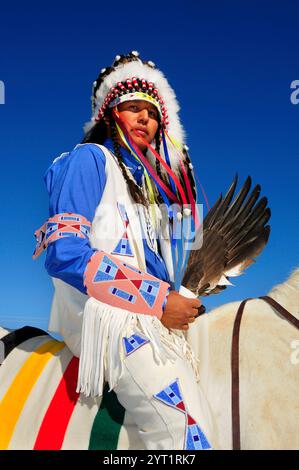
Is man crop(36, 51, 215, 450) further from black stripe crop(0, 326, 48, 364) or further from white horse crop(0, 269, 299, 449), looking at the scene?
black stripe crop(0, 326, 48, 364)

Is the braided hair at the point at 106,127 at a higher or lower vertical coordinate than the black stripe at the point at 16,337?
higher

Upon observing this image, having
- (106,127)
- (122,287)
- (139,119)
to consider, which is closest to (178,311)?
(122,287)

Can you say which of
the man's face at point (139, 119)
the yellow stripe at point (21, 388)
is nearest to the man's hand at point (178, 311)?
the yellow stripe at point (21, 388)

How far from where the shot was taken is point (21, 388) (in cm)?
260

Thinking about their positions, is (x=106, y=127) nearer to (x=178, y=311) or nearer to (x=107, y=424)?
(x=178, y=311)

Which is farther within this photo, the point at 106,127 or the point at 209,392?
the point at 106,127

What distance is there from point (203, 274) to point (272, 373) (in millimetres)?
913

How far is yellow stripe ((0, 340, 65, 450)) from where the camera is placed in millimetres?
2447

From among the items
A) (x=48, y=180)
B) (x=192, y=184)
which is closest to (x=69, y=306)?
(x=48, y=180)

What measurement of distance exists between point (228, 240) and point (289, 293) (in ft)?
2.41

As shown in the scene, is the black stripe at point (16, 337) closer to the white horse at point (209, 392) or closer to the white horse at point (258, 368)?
the white horse at point (209, 392)

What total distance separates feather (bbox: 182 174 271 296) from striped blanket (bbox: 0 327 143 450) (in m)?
0.98

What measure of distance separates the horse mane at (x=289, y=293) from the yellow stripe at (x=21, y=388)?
4.28 ft

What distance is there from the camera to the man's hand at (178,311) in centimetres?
238
